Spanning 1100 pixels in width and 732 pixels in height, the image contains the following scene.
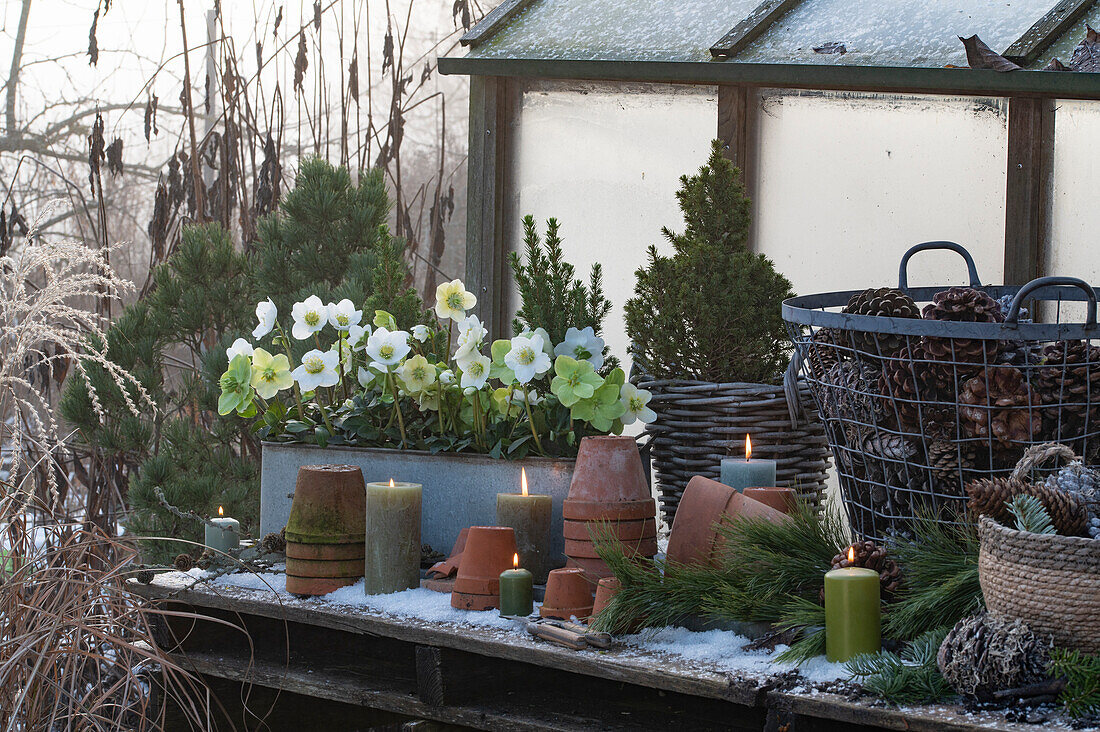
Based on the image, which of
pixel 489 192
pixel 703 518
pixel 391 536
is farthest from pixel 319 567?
pixel 489 192

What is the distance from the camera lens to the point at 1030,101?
9.05 ft

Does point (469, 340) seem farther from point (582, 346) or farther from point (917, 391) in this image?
point (917, 391)

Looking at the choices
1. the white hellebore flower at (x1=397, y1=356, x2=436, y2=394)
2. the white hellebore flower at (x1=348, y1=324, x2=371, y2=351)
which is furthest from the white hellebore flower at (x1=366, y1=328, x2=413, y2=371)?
the white hellebore flower at (x1=348, y1=324, x2=371, y2=351)

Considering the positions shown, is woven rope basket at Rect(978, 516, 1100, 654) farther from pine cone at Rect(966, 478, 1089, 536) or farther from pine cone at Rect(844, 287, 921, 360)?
pine cone at Rect(844, 287, 921, 360)

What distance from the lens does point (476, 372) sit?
181 cm

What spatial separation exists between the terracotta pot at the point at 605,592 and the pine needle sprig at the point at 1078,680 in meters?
0.53

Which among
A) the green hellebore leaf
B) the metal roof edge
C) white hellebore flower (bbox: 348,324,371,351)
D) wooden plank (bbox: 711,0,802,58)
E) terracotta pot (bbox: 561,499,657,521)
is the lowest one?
terracotta pot (bbox: 561,499,657,521)

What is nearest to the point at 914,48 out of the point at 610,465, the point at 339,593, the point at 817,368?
the point at 817,368

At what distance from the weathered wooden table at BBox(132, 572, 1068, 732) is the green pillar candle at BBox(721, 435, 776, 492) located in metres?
0.31

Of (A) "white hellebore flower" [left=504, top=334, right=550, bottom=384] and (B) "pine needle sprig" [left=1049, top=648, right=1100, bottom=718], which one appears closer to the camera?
(B) "pine needle sprig" [left=1049, top=648, right=1100, bottom=718]

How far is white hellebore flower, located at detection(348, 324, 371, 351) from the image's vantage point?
6.55 ft

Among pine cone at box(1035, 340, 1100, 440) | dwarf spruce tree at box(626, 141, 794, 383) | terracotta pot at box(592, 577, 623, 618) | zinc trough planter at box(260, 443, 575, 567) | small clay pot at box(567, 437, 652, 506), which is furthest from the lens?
dwarf spruce tree at box(626, 141, 794, 383)

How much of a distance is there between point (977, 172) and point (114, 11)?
377 centimetres

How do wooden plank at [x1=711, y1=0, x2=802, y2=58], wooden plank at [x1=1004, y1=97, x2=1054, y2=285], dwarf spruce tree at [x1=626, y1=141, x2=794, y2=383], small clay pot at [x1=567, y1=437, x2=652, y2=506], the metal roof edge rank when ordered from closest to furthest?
small clay pot at [x1=567, y1=437, x2=652, y2=506] < dwarf spruce tree at [x1=626, y1=141, x2=794, y2=383] < the metal roof edge < wooden plank at [x1=1004, y1=97, x2=1054, y2=285] < wooden plank at [x1=711, y1=0, x2=802, y2=58]
